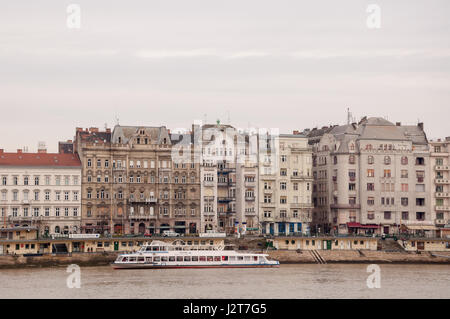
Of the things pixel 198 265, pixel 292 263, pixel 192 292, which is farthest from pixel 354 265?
pixel 192 292

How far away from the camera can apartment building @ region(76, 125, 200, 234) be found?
471 feet

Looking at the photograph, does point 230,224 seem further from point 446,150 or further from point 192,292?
point 192,292

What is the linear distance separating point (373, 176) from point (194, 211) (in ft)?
97.3

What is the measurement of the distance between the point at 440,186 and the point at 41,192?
64288 mm

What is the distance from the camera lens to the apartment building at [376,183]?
152 m

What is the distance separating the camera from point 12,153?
14375 centimetres

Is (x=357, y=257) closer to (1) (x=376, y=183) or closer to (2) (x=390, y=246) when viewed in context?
(2) (x=390, y=246)

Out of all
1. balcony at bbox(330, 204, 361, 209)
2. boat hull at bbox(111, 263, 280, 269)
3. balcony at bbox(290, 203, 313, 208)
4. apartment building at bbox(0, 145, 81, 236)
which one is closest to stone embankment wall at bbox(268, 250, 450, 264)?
boat hull at bbox(111, 263, 280, 269)

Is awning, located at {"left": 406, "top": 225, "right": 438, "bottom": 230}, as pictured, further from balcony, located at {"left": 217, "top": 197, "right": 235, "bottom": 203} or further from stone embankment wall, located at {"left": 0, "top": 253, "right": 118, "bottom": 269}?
stone embankment wall, located at {"left": 0, "top": 253, "right": 118, "bottom": 269}

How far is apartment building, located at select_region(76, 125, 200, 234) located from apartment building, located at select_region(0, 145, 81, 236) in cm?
208

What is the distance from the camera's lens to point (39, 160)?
468ft

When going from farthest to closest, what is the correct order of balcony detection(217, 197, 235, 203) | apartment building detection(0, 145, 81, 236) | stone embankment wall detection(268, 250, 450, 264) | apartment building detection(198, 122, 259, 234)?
balcony detection(217, 197, 235, 203) < apartment building detection(198, 122, 259, 234) < apartment building detection(0, 145, 81, 236) < stone embankment wall detection(268, 250, 450, 264)

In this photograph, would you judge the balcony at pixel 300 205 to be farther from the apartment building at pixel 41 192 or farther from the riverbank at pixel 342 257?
the apartment building at pixel 41 192

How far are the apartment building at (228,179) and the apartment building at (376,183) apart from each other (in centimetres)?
1348
